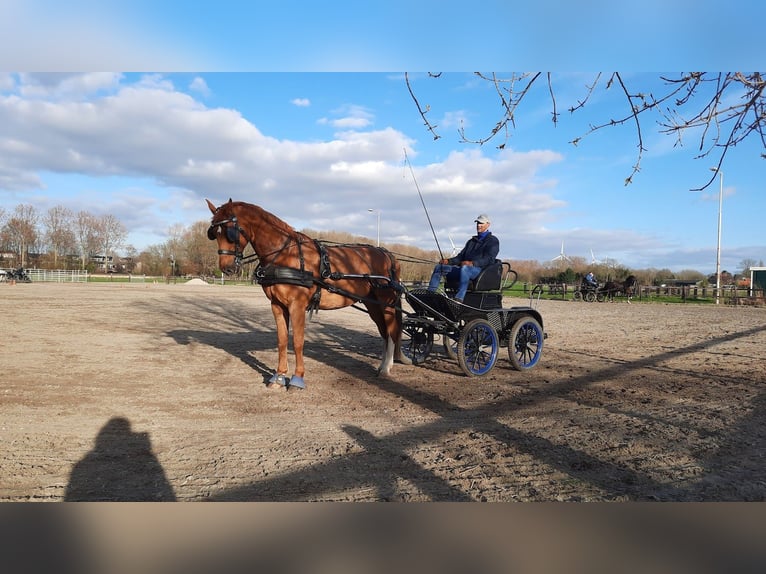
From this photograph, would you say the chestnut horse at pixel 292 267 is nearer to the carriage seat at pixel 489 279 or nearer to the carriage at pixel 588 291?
the carriage seat at pixel 489 279

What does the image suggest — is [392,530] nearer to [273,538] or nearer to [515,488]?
[273,538]

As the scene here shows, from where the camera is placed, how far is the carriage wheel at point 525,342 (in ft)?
21.3

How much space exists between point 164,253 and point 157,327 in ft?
24.7

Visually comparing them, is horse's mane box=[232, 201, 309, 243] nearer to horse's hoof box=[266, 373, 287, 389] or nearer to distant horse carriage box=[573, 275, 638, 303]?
horse's hoof box=[266, 373, 287, 389]

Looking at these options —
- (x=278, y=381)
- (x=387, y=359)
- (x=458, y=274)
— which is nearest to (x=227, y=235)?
(x=278, y=381)

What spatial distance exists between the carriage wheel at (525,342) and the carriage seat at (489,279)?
33.8 inches

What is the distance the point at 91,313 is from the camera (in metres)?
13.2

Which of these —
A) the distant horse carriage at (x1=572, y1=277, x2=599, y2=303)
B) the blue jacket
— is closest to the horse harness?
the blue jacket

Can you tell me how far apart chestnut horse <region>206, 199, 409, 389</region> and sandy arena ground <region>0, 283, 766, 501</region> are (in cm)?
91

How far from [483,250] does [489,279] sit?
41cm

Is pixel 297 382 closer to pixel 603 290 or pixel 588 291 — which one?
pixel 588 291

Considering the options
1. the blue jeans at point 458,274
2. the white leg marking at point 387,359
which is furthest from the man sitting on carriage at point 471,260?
the white leg marking at point 387,359

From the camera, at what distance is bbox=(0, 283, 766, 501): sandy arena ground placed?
2619mm

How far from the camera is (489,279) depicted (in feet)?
19.4
